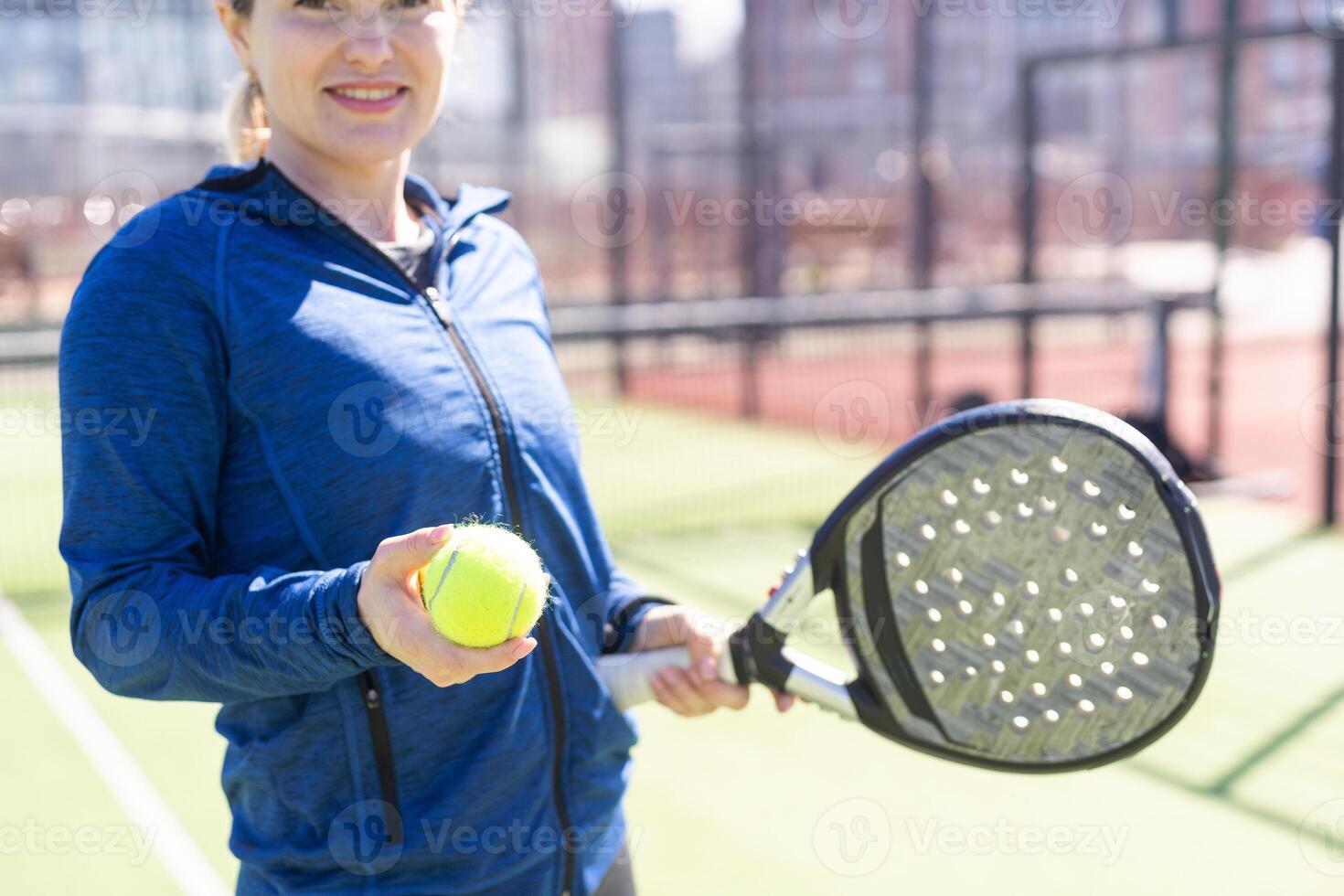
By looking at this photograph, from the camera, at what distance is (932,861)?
302 centimetres

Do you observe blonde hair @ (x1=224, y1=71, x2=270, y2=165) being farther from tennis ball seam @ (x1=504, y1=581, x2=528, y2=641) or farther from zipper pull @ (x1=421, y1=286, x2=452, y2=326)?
tennis ball seam @ (x1=504, y1=581, x2=528, y2=641)

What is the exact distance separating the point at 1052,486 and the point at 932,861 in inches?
66.9

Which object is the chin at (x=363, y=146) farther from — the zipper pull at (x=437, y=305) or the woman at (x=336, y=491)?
the zipper pull at (x=437, y=305)

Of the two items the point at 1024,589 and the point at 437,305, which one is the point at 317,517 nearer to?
the point at 437,305

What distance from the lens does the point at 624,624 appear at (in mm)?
1781

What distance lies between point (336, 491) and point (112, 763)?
2.66 m

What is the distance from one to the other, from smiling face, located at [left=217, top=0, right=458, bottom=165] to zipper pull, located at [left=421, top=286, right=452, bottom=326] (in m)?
0.16

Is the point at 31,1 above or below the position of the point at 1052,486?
above

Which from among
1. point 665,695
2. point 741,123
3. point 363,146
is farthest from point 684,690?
point 741,123

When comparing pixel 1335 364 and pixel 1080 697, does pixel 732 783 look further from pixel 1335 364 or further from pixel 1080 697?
pixel 1335 364

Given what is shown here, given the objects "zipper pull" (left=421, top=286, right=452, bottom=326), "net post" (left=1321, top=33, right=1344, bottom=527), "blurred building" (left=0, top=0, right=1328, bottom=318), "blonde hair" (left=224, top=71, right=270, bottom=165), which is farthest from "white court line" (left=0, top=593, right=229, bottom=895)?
"blurred building" (left=0, top=0, right=1328, bottom=318)

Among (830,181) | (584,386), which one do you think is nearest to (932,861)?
(584,386)

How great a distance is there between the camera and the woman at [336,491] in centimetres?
128

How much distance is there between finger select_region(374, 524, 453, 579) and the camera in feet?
3.72
